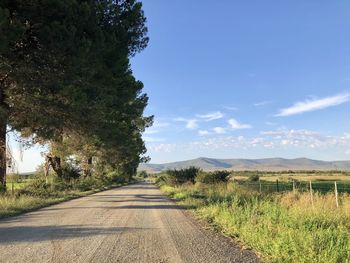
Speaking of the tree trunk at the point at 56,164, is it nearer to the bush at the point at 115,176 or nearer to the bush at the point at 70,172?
the bush at the point at 70,172

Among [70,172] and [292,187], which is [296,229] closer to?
[292,187]

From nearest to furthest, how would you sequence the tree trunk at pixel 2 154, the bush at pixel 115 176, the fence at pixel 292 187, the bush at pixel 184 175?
the fence at pixel 292 187 < the tree trunk at pixel 2 154 < the bush at pixel 184 175 < the bush at pixel 115 176

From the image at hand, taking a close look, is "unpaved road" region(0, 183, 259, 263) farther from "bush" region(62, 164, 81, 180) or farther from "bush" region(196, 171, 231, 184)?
"bush" region(62, 164, 81, 180)

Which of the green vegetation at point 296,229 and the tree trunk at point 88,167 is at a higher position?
the tree trunk at point 88,167

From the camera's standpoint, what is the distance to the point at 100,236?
11.5 metres

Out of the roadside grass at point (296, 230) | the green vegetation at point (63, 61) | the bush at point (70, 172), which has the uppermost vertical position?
the green vegetation at point (63, 61)

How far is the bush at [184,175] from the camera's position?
2090 inches

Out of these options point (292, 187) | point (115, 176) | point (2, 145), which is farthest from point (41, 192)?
point (115, 176)

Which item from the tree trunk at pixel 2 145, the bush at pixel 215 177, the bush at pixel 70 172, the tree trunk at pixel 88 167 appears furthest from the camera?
the tree trunk at pixel 88 167

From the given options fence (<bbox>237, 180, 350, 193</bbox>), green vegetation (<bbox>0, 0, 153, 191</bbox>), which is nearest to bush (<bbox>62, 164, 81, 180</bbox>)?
green vegetation (<bbox>0, 0, 153, 191</bbox>)

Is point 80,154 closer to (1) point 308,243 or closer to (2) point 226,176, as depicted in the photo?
(2) point 226,176

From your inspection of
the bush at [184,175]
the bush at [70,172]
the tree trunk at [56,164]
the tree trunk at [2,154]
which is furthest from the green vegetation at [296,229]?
the bush at [184,175]

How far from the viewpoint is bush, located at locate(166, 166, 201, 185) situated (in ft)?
174

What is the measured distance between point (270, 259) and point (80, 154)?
48.8 metres
